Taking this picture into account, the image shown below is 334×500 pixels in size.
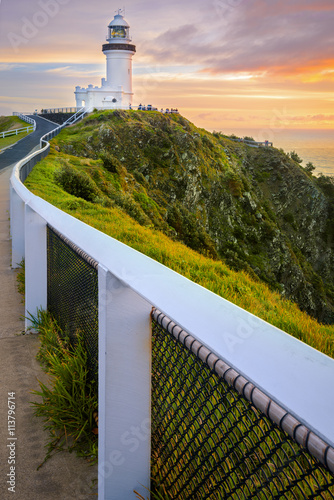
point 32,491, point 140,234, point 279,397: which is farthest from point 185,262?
point 279,397

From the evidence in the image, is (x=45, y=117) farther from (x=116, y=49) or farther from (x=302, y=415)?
(x=302, y=415)

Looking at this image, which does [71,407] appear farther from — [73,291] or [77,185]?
[77,185]

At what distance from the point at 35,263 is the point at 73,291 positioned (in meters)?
0.92

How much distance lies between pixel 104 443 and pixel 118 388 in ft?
0.85

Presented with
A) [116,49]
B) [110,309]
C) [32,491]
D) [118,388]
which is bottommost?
[32,491]

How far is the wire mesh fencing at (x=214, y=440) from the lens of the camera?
1471mm

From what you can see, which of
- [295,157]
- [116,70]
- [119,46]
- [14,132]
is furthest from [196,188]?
[295,157]

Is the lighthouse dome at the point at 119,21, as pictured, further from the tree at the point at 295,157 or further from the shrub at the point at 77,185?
the shrub at the point at 77,185

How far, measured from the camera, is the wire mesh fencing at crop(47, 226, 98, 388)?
3312mm

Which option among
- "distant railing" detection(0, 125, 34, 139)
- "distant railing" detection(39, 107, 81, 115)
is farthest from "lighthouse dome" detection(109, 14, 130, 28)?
"distant railing" detection(0, 125, 34, 139)

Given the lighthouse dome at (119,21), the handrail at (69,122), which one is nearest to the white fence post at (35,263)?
the handrail at (69,122)

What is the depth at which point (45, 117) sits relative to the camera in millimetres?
70250

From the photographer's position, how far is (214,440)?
2234 millimetres

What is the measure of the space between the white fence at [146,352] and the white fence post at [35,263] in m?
1.15
